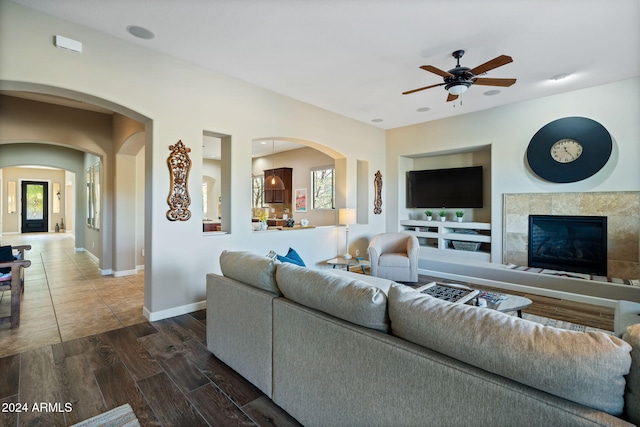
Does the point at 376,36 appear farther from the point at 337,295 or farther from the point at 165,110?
the point at 337,295

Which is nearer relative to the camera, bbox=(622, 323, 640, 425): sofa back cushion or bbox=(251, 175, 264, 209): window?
bbox=(622, 323, 640, 425): sofa back cushion

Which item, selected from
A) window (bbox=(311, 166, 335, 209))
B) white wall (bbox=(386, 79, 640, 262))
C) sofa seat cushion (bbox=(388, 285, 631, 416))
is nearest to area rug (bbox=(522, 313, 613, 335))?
white wall (bbox=(386, 79, 640, 262))

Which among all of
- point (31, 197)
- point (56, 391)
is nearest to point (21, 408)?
point (56, 391)

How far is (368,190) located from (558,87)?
347 cm

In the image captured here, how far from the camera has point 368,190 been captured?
21.0 feet

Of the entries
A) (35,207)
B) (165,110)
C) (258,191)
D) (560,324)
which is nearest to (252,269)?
(165,110)

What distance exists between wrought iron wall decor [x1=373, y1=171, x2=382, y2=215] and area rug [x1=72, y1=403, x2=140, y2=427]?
5398mm

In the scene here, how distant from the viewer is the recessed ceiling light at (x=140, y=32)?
2.97 metres

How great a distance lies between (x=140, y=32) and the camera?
10.0 feet

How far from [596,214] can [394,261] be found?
301 cm

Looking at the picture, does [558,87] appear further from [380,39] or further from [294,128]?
[294,128]

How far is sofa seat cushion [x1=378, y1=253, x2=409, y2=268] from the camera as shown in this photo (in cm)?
496

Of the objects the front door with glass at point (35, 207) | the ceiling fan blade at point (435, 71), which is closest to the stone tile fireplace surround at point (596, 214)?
the ceiling fan blade at point (435, 71)

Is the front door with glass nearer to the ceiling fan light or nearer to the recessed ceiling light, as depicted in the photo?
the recessed ceiling light
